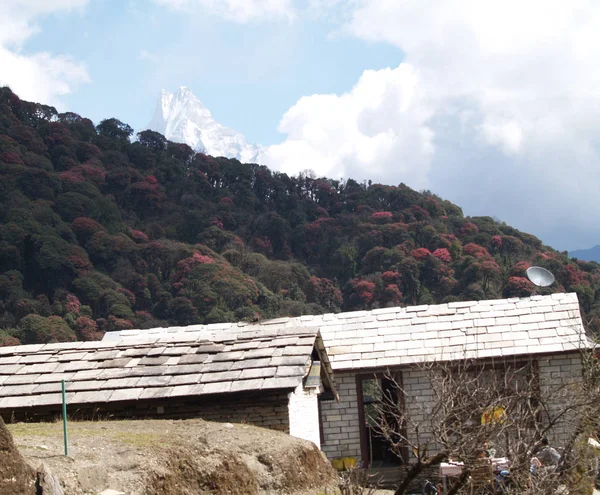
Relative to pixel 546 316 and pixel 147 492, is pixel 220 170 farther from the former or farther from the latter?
pixel 147 492

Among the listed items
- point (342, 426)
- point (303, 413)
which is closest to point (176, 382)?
point (303, 413)

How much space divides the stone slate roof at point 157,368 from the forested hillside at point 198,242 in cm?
2035

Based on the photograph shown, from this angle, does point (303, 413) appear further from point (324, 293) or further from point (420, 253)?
point (420, 253)

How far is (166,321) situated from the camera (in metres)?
41.1

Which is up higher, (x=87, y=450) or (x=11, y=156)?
(x=11, y=156)

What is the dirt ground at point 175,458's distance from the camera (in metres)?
8.34

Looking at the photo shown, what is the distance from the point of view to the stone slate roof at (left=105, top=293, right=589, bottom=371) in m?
18.4

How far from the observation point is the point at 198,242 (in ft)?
163

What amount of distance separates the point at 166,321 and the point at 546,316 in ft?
82.8

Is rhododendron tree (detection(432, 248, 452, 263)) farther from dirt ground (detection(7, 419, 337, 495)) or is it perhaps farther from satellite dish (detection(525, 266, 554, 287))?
dirt ground (detection(7, 419, 337, 495))

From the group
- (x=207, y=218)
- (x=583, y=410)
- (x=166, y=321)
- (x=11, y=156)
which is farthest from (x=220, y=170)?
(x=583, y=410)

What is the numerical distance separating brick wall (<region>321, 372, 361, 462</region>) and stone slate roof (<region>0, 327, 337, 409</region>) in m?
4.85

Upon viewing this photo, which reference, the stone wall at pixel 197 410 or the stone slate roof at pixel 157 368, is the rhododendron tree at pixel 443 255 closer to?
the stone slate roof at pixel 157 368

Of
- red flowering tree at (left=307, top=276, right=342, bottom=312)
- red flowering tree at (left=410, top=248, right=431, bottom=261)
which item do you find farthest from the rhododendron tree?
red flowering tree at (left=307, top=276, right=342, bottom=312)
